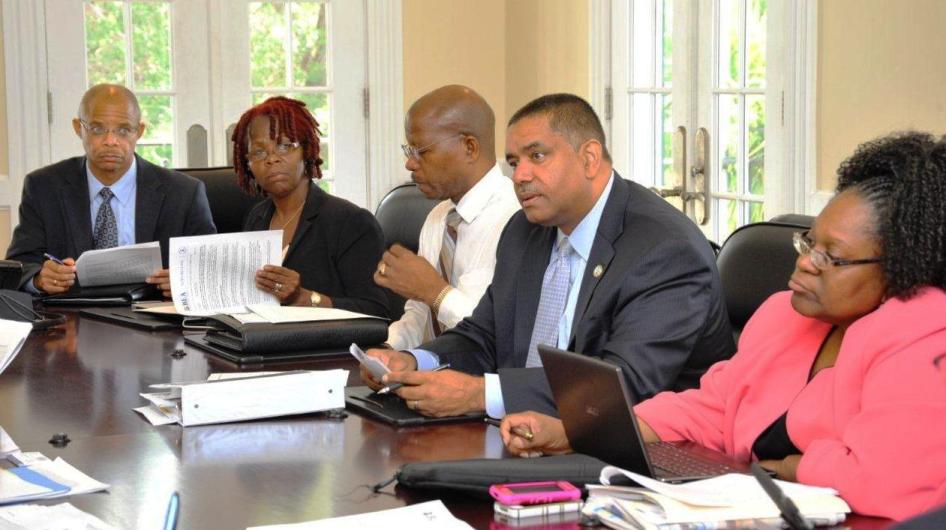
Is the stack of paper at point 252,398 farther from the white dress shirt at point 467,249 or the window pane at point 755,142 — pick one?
the window pane at point 755,142

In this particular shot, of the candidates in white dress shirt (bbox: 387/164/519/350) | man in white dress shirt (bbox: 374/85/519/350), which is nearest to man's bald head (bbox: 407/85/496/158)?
man in white dress shirt (bbox: 374/85/519/350)

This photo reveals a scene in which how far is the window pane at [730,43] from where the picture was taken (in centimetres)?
447

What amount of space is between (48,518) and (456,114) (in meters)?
1.90

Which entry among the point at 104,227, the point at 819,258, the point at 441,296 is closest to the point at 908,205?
the point at 819,258

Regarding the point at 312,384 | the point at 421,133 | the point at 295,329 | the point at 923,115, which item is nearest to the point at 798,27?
the point at 923,115

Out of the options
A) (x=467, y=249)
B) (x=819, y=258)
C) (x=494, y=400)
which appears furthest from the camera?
(x=467, y=249)

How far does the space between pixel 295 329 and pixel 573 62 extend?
2.80 metres

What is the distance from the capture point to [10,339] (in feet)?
7.41

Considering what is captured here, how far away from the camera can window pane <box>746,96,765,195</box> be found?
14.1 feet

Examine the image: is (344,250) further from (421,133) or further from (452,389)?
(452,389)

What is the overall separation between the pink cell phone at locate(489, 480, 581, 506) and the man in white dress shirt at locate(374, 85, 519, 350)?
1.57 meters

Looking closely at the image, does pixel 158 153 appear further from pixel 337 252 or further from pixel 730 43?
pixel 730 43

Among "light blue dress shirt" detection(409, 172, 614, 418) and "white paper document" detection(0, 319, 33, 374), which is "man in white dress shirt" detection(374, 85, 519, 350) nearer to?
"light blue dress shirt" detection(409, 172, 614, 418)

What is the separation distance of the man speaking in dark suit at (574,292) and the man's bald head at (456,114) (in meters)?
0.57
